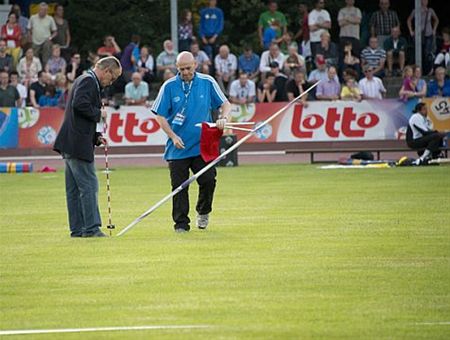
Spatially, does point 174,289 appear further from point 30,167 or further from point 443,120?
point 443,120

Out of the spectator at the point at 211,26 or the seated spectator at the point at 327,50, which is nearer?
the seated spectator at the point at 327,50

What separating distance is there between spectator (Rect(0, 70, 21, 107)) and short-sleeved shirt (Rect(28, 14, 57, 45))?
2340 millimetres

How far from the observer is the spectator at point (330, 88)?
1212 inches

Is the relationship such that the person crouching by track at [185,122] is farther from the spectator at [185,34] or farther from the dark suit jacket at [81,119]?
the spectator at [185,34]

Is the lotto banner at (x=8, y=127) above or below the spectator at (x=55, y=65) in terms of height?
below

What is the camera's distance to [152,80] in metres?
33.2

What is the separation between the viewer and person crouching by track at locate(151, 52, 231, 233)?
49.7 feet

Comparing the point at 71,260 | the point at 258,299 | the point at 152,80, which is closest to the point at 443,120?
the point at 152,80

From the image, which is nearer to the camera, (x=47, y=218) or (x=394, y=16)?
(x=47, y=218)

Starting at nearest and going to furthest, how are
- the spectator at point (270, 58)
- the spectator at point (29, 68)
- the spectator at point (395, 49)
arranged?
the spectator at point (270, 58), the spectator at point (29, 68), the spectator at point (395, 49)

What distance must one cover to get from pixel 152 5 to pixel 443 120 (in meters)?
12.6

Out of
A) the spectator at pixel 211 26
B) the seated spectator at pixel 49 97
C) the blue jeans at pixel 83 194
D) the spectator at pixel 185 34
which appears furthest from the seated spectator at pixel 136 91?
the blue jeans at pixel 83 194

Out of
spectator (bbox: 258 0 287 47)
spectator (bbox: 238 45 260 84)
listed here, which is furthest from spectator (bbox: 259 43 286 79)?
spectator (bbox: 258 0 287 47)

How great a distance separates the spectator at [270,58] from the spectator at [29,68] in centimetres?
557
